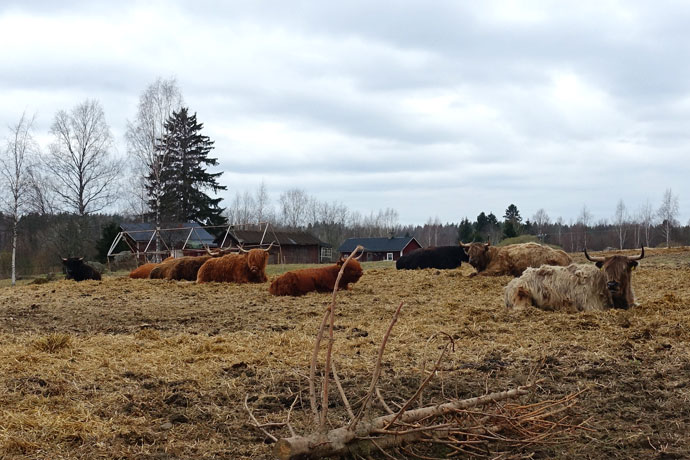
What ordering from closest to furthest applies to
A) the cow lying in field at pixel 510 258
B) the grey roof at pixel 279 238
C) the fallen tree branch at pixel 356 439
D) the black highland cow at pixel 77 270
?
the fallen tree branch at pixel 356 439 < the cow lying in field at pixel 510 258 < the black highland cow at pixel 77 270 < the grey roof at pixel 279 238

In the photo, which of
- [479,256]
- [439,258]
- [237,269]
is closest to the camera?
[479,256]

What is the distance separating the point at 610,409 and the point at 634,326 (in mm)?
3806

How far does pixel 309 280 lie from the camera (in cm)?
1384

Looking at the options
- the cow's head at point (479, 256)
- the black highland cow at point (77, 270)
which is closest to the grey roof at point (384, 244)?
the black highland cow at point (77, 270)

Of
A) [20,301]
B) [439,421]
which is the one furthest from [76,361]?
[20,301]

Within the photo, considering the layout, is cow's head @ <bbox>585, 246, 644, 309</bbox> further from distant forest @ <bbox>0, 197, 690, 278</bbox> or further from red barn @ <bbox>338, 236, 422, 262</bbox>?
red barn @ <bbox>338, 236, 422, 262</bbox>

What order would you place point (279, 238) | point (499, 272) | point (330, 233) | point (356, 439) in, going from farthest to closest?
point (330, 233), point (279, 238), point (499, 272), point (356, 439)

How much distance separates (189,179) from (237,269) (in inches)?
1179

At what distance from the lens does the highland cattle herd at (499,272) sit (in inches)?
A: 373

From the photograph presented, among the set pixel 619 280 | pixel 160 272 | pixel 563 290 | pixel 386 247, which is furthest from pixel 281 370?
pixel 386 247

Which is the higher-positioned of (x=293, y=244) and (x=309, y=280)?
(x=293, y=244)

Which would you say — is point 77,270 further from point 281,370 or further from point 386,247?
point 386,247

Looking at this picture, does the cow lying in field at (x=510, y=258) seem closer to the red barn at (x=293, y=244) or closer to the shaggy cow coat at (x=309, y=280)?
the shaggy cow coat at (x=309, y=280)

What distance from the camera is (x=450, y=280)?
15.0 meters
